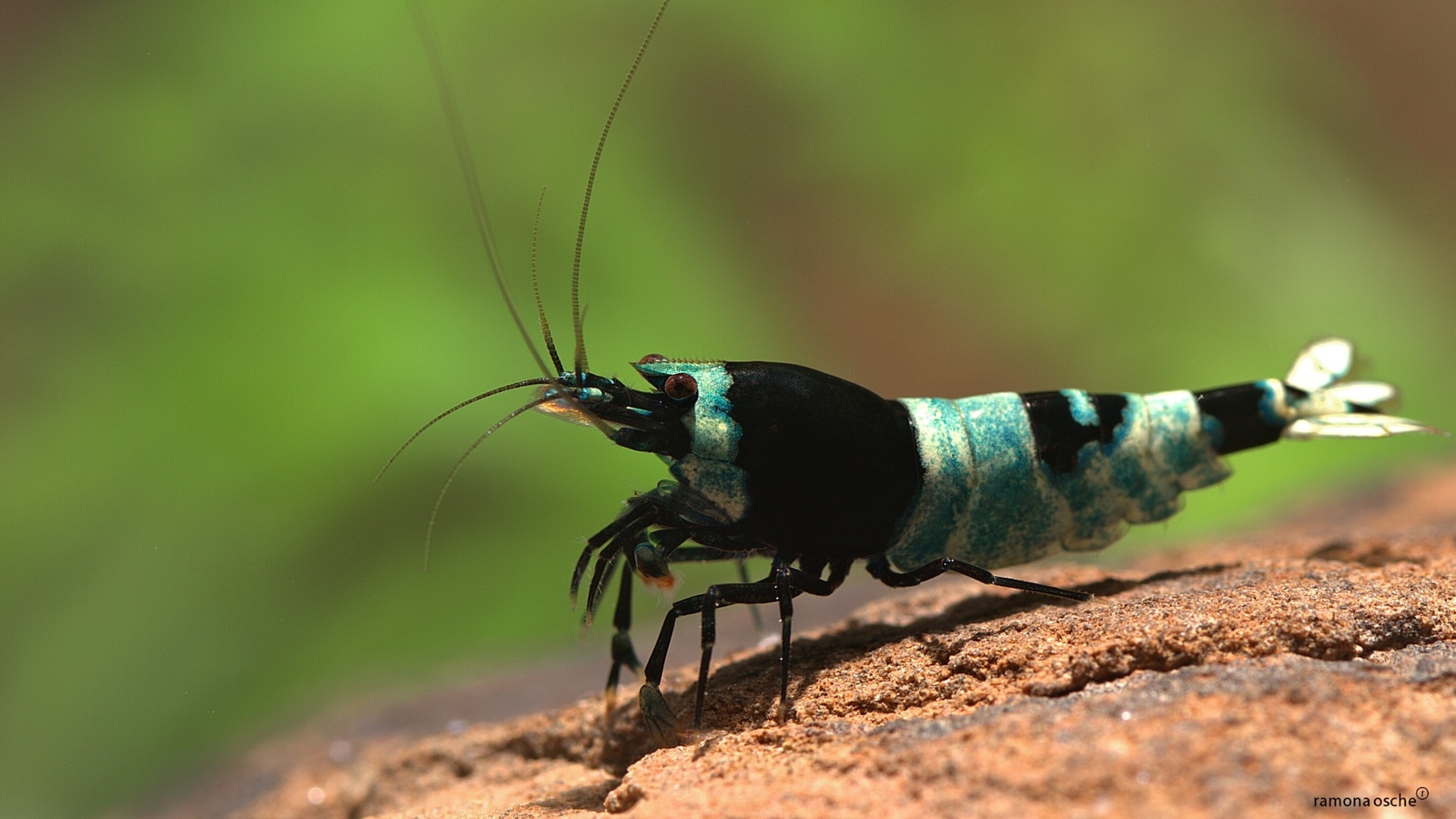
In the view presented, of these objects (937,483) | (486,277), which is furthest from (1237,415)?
(486,277)

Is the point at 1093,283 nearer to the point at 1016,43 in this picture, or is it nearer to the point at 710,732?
the point at 1016,43

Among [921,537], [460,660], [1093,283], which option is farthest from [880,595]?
[1093,283]

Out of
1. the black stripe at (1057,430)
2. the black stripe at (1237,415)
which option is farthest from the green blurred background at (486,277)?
the black stripe at (1237,415)

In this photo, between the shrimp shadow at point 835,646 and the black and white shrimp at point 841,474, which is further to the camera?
the black and white shrimp at point 841,474

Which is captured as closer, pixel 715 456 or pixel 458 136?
pixel 715 456

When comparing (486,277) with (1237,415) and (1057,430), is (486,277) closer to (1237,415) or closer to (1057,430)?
(1057,430)

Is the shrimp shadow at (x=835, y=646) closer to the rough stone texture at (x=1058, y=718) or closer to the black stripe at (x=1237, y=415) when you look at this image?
the rough stone texture at (x=1058, y=718)
